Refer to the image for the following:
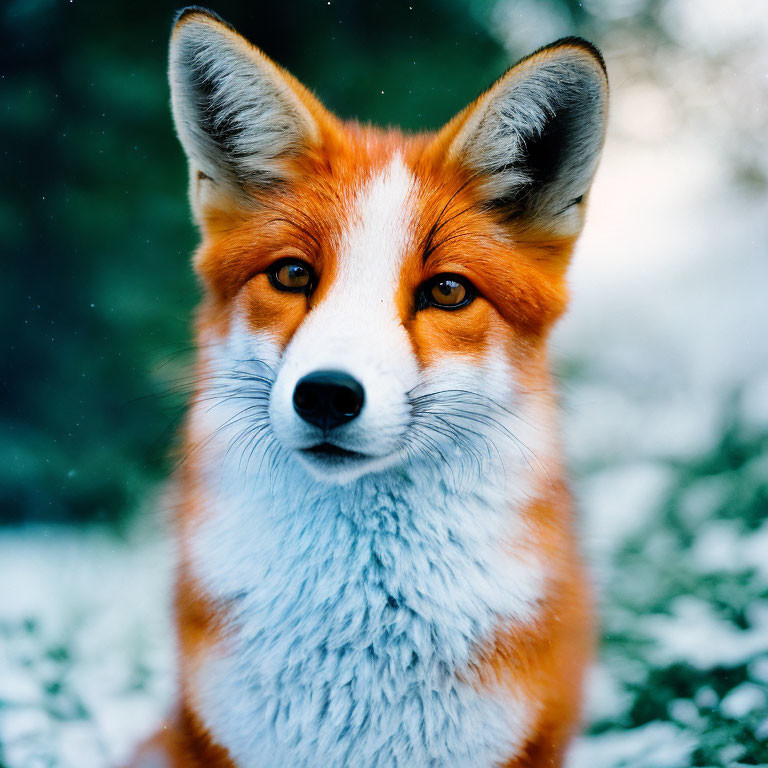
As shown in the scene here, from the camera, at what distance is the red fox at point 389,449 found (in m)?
1.11

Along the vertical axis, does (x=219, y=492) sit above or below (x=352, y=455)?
below

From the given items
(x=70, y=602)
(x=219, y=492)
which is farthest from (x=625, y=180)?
(x=70, y=602)

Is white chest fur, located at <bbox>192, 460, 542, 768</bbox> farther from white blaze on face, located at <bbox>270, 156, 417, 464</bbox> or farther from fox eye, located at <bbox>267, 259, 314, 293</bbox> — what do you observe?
fox eye, located at <bbox>267, 259, 314, 293</bbox>

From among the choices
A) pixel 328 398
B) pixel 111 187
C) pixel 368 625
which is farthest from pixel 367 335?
pixel 111 187

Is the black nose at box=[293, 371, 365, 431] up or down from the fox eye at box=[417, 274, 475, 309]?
down

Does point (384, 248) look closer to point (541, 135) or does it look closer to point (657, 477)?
point (541, 135)

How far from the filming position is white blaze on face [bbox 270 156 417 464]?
967 millimetres

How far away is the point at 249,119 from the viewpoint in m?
1.21

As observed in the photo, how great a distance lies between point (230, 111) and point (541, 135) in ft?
1.66

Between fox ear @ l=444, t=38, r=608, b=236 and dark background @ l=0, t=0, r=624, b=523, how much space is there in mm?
435

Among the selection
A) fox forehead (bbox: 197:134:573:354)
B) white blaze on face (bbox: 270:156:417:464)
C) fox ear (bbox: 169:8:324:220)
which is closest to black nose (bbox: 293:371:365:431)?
white blaze on face (bbox: 270:156:417:464)

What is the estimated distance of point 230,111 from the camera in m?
1.22

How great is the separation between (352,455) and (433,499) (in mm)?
190

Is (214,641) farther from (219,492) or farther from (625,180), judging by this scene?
(625,180)
